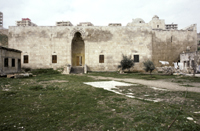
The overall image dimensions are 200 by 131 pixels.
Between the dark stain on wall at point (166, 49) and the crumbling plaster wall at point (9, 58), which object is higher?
the dark stain on wall at point (166, 49)

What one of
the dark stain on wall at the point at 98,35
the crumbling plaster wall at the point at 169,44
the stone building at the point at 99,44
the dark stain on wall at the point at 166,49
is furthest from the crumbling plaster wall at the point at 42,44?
the crumbling plaster wall at the point at 169,44

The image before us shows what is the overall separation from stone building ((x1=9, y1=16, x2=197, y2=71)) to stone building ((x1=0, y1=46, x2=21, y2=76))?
5.80 metres

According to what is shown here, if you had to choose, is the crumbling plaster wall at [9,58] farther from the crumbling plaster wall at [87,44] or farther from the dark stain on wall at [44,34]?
the dark stain on wall at [44,34]

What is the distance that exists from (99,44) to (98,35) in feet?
5.44

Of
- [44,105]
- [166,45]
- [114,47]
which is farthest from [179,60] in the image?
[44,105]

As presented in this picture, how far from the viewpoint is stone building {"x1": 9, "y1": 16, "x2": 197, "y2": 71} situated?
2131 centimetres

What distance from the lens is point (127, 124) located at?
3135 millimetres

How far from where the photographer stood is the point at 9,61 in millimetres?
13992

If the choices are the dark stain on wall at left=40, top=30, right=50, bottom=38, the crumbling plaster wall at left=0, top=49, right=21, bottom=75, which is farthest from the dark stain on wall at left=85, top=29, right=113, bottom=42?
the crumbling plaster wall at left=0, top=49, right=21, bottom=75

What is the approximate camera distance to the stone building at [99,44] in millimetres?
21312

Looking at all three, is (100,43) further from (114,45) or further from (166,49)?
(166,49)

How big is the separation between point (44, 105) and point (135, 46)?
20563mm

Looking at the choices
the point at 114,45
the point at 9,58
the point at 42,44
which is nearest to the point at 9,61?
the point at 9,58

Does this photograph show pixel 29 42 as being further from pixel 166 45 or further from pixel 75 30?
pixel 166 45
